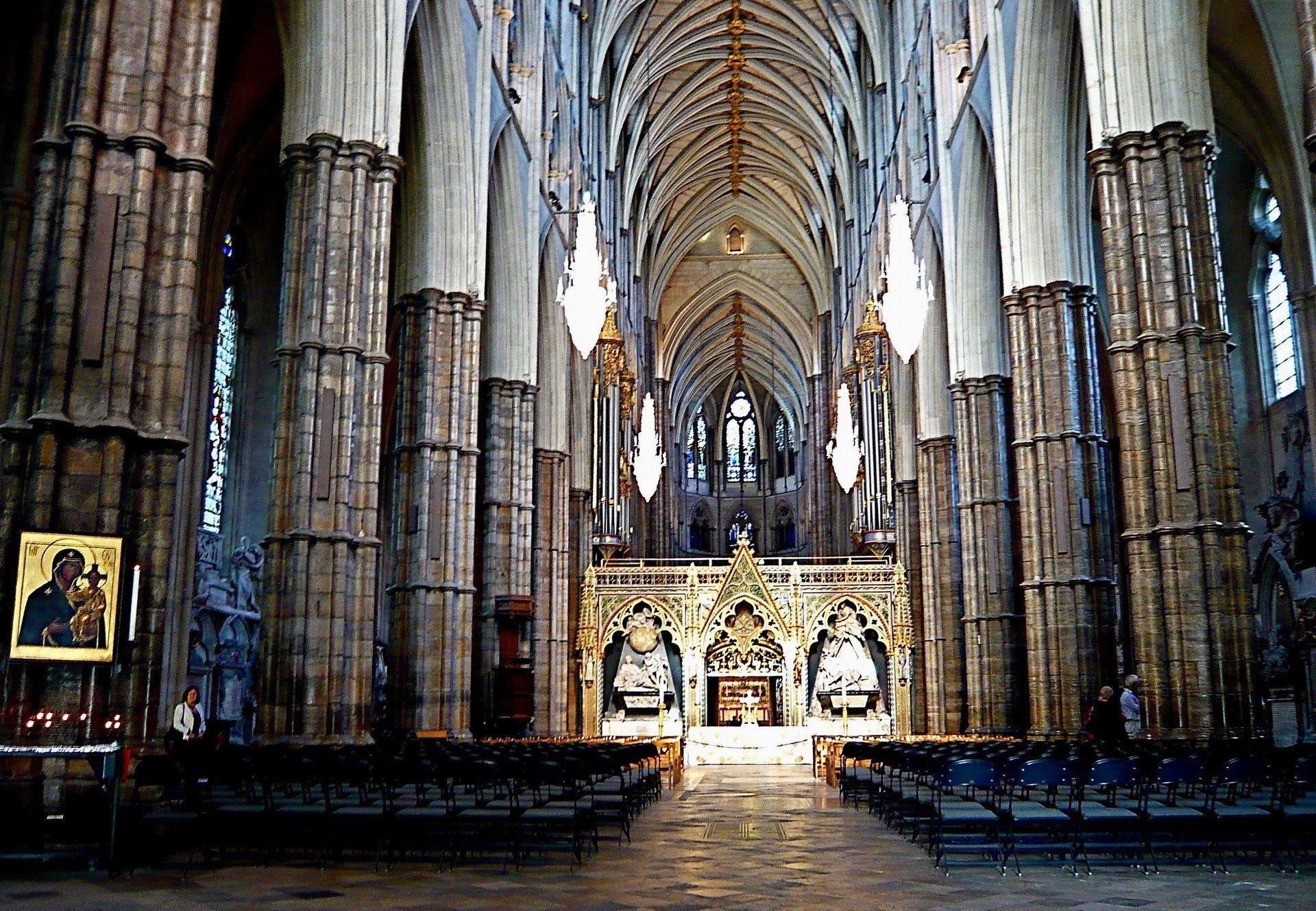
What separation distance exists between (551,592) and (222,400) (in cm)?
912

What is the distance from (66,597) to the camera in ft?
32.3

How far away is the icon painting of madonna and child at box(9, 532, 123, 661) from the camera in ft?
31.9

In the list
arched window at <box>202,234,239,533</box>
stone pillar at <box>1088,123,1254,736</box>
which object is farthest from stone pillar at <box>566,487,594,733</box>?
stone pillar at <box>1088,123,1254,736</box>

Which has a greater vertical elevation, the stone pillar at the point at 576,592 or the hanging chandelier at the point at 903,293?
the hanging chandelier at the point at 903,293

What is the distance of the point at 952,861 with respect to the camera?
9445 mm

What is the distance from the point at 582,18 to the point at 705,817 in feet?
94.4

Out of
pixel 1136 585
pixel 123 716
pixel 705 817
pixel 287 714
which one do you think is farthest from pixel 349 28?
pixel 1136 585

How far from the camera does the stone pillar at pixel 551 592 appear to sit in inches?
1138

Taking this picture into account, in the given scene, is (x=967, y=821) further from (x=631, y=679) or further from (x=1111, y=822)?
(x=631, y=679)

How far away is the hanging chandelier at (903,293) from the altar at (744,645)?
38.8ft

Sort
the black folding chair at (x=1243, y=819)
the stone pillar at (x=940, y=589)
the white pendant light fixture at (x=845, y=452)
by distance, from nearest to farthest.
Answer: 1. the black folding chair at (x=1243, y=819)
2. the stone pillar at (x=940, y=589)
3. the white pendant light fixture at (x=845, y=452)

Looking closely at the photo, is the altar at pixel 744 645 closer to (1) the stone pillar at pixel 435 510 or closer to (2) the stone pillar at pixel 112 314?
(1) the stone pillar at pixel 435 510

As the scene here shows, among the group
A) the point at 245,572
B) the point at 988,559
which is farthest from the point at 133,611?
the point at 988,559

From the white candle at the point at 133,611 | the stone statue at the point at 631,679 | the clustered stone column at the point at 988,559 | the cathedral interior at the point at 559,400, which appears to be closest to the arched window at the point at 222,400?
the cathedral interior at the point at 559,400
